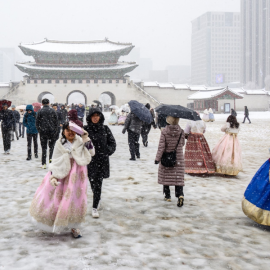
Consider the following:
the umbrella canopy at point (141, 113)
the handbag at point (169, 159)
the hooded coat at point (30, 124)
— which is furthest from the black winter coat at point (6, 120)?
the handbag at point (169, 159)

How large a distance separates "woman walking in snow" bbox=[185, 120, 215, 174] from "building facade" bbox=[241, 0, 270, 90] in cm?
8964

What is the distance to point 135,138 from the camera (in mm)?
8250

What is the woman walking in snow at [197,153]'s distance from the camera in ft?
21.0

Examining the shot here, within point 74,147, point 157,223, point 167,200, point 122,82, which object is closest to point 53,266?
point 74,147

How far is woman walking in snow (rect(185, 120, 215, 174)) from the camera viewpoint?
21.0ft

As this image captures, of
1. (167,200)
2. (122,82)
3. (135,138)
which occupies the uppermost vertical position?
(122,82)

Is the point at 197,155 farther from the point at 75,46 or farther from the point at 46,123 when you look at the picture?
the point at 75,46

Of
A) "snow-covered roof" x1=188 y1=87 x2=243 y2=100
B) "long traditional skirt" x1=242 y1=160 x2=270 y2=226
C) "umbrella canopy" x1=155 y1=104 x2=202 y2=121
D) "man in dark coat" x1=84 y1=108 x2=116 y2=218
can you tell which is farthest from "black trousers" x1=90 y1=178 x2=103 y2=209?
"snow-covered roof" x1=188 y1=87 x2=243 y2=100

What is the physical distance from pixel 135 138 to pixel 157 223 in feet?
14.9

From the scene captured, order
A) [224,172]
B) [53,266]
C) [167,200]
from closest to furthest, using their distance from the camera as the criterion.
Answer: [53,266], [167,200], [224,172]

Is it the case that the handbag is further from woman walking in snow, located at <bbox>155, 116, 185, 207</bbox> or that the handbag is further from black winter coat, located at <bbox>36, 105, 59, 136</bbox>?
black winter coat, located at <bbox>36, 105, 59, 136</bbox>

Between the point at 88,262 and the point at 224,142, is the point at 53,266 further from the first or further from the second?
the point at 224,142

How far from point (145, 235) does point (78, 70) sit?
37514 mm

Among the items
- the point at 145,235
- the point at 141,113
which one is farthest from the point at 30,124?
the point at 145,235
